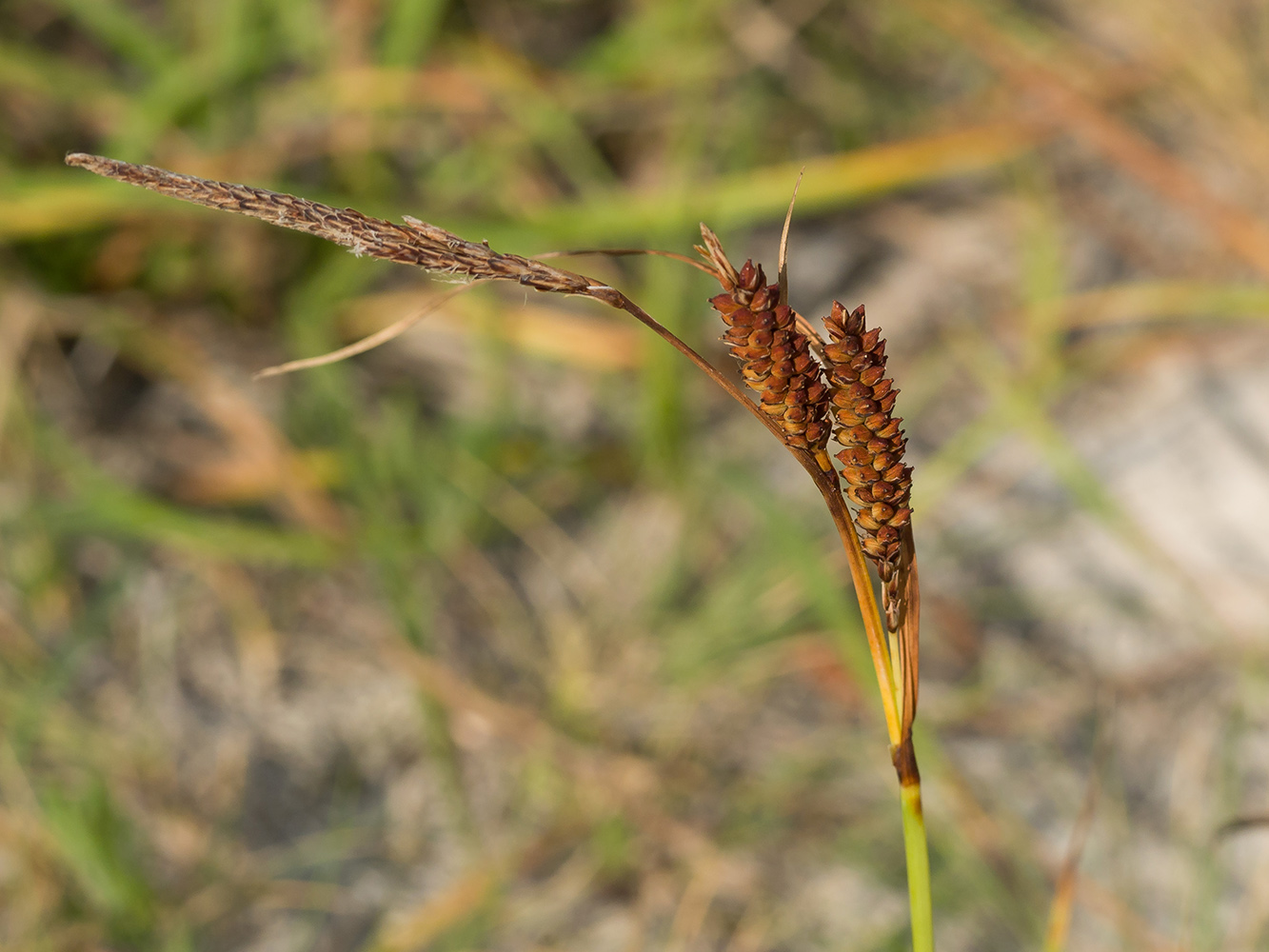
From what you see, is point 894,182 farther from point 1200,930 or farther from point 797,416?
point 797,416

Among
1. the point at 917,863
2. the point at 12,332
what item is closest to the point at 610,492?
the point at 12,332

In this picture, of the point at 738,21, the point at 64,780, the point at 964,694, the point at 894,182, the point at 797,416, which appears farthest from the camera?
the point at 738,21

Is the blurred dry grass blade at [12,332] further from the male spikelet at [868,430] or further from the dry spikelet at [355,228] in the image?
the male spikelet at [868,430]

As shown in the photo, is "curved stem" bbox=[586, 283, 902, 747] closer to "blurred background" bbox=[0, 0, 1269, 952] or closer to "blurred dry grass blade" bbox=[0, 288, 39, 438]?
"blurred background" bbox=[0, 0, 1269, 952]

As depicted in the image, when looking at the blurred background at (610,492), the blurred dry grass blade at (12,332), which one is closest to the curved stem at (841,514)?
the blurred background at (610,492)

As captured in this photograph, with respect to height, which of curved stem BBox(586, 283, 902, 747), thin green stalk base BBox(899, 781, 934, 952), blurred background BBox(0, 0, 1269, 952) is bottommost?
thin green stalk base BBox(899, 781, 934, 952)

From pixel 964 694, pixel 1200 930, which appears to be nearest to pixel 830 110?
pixel 964 694

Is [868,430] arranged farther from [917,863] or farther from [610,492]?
[610,492]

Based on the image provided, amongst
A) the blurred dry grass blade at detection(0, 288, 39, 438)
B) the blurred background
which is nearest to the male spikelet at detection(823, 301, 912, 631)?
the blurred background
